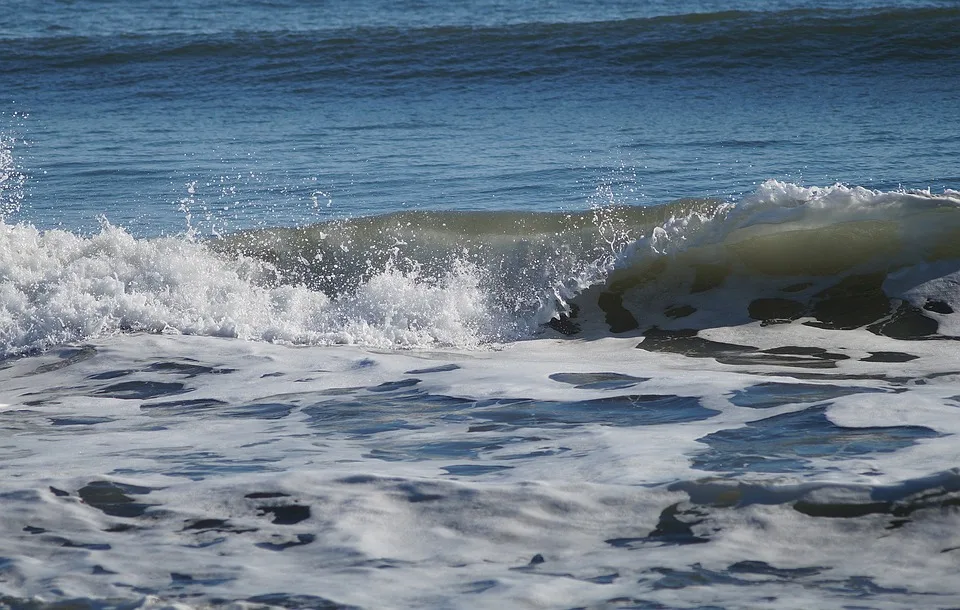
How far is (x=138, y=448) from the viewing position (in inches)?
159

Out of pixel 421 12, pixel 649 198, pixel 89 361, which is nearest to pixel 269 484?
pixel 89 361

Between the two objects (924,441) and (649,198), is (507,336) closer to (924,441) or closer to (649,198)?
(649,198)

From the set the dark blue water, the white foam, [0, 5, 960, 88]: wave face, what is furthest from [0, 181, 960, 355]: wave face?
[0, 5, 960, 88]: wave face

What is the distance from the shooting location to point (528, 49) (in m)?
15.7

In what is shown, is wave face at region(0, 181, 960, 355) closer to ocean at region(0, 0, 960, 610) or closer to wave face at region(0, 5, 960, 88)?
ocean at region(0, 0, 960, 610)

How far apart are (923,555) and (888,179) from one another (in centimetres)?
623

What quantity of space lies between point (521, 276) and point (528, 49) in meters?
9.47

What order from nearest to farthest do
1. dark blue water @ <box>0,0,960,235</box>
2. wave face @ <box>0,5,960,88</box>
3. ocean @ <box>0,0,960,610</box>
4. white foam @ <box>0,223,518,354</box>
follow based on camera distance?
ocean @ <box>0,0,960,610</box>, white foam @ <box>0,223,518,354</box>, dark blue water @ <box>0,0,960,235</box>, wave face @ <box>0,5,960,88</box>

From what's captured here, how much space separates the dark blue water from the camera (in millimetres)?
8789

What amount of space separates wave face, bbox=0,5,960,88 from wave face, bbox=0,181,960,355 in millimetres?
7661

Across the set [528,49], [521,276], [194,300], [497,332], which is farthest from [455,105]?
[497,332]

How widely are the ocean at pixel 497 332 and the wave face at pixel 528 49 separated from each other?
4.9 inches

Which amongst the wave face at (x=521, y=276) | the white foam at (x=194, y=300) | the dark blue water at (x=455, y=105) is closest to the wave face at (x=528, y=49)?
the dark blue water at (x=455, y=105)

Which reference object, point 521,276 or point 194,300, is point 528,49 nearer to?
point 521,276
